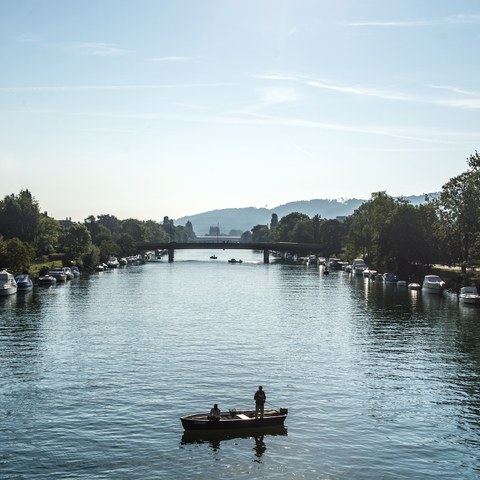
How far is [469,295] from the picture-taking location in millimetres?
129500

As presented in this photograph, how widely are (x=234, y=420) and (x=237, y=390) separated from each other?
11.3m

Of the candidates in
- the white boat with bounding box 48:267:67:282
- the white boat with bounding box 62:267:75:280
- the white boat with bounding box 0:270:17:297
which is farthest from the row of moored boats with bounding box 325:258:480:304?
the white boat with bounding box 0:270:17:297

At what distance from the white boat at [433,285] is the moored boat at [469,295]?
57.7ft

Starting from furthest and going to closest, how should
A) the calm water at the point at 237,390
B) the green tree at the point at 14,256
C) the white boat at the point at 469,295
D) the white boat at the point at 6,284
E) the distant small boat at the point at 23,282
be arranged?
the green tree at the point at 14,256 → the distant small boat at the point at 23,282 → the white boat at the point at 6,284 → the white boat at the point at 469,295 → the calm water at the point at 237,390

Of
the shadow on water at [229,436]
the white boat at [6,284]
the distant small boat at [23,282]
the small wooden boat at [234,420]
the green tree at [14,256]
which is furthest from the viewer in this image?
the green tree at [14,256]

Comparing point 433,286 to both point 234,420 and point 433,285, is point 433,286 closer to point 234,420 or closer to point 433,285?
point 433,285

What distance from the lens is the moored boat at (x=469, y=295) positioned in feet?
420

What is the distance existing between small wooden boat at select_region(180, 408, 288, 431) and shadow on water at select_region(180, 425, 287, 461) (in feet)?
1.18

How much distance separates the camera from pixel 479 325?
4003 inches

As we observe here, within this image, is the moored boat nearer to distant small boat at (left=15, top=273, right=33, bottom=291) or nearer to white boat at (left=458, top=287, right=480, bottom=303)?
white boat at (left=458, top=287, right=480, bottom=303)

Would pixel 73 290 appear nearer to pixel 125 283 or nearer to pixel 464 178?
pixel 125 283

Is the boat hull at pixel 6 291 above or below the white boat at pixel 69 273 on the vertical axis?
below

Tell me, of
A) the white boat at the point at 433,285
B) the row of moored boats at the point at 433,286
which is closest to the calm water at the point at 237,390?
the row of moored boats at the point at 433,286

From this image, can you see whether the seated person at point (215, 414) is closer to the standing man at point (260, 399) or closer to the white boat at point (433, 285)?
the standing man at point (260, 399)
